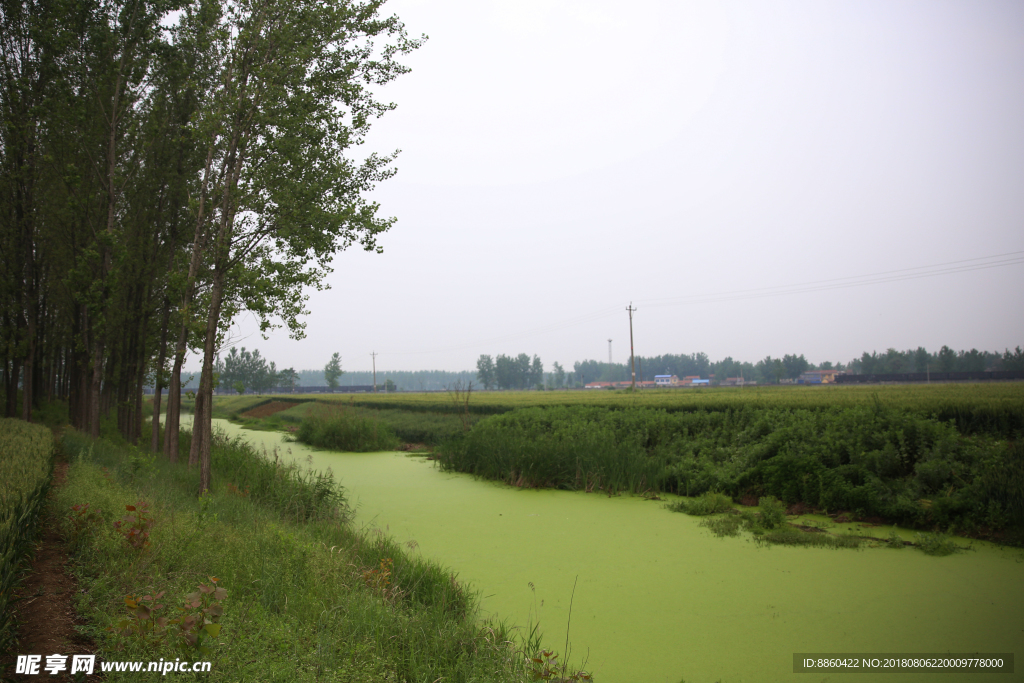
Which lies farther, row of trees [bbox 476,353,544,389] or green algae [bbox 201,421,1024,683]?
row of trees [bbox 476,353,544,389]

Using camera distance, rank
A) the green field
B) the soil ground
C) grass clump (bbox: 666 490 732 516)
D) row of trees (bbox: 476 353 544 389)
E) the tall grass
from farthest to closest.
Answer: row of trees (bbox: 476 353 544 389) < the soil ground < grass clump (bbox: 666 490 732 516) < the green field < the tall grass

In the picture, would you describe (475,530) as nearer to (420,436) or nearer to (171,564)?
(171,564)

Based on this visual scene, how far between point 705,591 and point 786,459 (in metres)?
4.43

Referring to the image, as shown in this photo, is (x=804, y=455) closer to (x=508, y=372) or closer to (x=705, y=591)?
(x=705, y=591)

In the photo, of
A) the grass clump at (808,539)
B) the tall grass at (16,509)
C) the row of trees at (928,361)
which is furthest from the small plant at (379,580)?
the row of trees at (928,361)

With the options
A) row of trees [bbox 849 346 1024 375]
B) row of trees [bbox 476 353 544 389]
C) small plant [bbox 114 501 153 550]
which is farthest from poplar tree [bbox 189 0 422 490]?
row of trees [bbox 476 353 544 389]

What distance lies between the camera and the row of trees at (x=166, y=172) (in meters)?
7.66

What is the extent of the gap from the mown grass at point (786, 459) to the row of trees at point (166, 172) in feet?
17.1

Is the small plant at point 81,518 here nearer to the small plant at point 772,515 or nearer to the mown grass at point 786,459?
the mown grass at point 786,459

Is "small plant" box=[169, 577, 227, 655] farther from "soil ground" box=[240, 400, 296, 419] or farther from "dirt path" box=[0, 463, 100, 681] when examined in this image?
"soil ground" box=[240, 400, 296, 419]

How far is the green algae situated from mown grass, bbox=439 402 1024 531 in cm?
58

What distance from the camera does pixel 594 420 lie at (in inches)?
495

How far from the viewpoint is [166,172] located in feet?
36.0

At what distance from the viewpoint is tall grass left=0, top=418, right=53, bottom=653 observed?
2.32m
